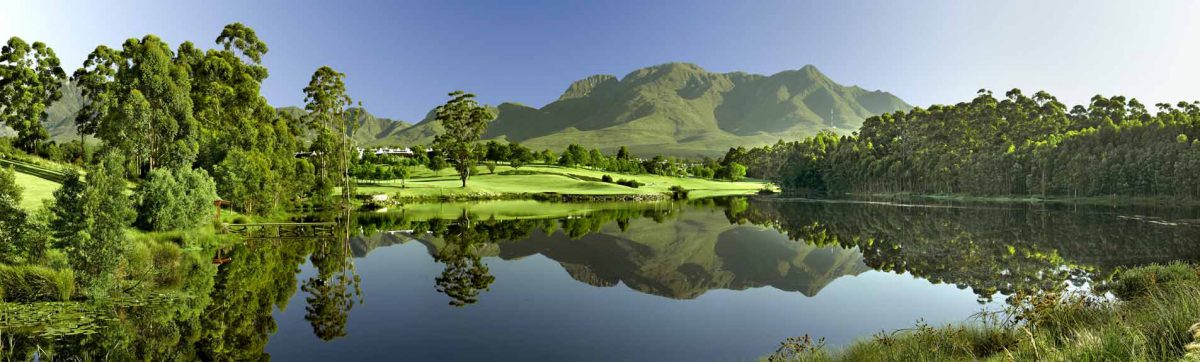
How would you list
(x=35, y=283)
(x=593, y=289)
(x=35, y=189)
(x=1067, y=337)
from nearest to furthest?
(x=1067, y=337) → (x=35, y=283) → (x=593, y=289) → (x=35, y=189)

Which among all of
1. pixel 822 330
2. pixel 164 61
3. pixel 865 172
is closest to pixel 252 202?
pixel 164 61

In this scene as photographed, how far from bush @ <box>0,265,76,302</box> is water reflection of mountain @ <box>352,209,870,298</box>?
1443cm

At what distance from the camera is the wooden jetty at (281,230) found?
3565 cm

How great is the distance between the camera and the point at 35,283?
18.3 metres

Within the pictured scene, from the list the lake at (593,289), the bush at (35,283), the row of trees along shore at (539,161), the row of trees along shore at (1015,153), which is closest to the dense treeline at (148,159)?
the bush at (35,283)

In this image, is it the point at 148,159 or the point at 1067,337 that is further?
the point at 148,159

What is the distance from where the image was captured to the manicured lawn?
29.7 m

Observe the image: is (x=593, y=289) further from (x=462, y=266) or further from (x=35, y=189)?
(x=35, y=189)

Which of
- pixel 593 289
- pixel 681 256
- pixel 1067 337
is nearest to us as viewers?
pixel 1067 337

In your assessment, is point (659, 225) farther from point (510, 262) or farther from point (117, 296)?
point (117, 296)

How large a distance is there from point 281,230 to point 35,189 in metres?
12.5

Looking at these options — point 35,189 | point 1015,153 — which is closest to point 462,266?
point 35,189

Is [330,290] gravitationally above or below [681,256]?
above

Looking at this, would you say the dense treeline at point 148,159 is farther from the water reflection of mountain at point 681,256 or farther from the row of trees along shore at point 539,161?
the row of trees along shore at point 539,161
